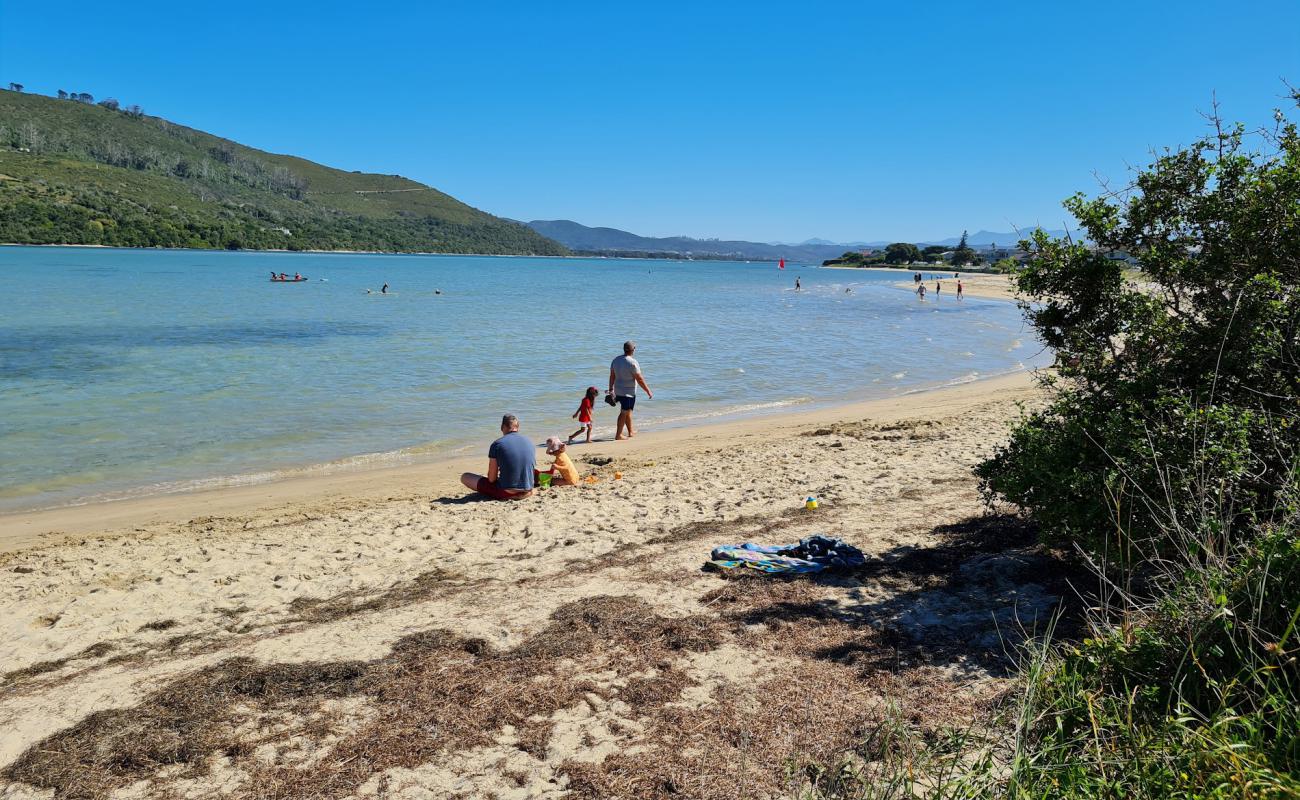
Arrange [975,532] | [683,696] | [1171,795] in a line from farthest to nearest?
[975,532] < [683,696] < [1171,795]

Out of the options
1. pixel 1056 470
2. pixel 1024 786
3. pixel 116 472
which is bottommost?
pixel 116 472

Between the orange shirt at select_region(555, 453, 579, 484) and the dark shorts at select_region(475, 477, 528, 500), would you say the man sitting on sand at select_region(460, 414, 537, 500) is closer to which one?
the dark shorts at select_region(475, 477, 528, 500)

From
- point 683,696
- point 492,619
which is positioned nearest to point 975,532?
point 683,696

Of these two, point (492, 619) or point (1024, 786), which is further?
point (492, 619)

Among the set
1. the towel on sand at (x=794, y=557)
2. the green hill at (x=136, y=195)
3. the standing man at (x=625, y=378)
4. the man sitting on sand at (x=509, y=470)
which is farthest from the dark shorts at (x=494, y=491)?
the green hill at (x=136, y=195)

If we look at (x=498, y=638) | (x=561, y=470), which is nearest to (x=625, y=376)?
(x=561, y=470)

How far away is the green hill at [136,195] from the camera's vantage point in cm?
11544

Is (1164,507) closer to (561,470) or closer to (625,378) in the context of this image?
(561,470)

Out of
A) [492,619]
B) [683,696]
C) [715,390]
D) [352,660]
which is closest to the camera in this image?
[683,696]

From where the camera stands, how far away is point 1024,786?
273 cm

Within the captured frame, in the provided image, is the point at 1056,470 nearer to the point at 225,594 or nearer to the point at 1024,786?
the point at 1024,786

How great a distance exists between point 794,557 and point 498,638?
2589mm

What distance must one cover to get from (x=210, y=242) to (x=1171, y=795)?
504 ft

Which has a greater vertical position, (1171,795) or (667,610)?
(1171,795)
